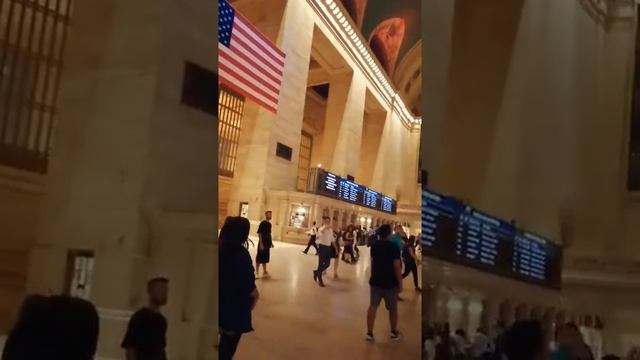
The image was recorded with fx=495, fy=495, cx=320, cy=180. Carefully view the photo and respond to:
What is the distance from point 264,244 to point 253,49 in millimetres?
303

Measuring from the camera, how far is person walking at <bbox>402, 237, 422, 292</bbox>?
954 mm

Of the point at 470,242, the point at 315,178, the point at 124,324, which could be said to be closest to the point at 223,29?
the point at 315,178

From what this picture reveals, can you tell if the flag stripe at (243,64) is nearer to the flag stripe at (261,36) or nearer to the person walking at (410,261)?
the flag stripe at (261,36)

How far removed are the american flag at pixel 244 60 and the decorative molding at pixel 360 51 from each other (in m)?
0.15

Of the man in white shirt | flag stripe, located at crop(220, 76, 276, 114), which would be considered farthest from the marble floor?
the man in white shirt

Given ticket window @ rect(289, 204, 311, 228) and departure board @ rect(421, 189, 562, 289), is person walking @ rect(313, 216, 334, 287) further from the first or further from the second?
departure board @ rect(421, 189, 562, 289)

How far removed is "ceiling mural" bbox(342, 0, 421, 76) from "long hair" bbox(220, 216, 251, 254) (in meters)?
0.48

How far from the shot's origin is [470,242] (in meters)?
1.81

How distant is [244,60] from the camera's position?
76cm

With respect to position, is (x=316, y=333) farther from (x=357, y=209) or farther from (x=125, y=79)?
(x=125, y=79)

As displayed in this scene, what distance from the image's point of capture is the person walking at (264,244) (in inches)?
28.8

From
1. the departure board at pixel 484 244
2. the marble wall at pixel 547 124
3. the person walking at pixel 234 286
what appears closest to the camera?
the person walking at pixel 234 286

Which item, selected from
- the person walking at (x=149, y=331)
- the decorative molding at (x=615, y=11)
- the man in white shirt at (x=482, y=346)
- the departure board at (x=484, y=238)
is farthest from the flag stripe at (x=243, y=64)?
the decorative molding at (x=615, y=11)

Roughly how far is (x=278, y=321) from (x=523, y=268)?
1.80 meters
